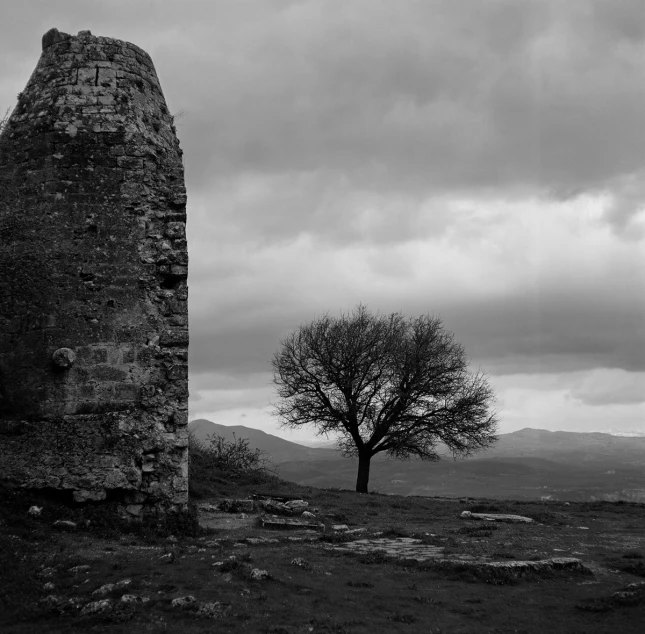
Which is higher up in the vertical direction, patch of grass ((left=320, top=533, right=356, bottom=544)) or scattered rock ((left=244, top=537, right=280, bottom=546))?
scattered rock ((left=244, top=537, right=280, bottom=546))

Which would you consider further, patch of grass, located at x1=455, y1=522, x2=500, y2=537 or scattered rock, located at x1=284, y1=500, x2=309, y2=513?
scattered rock, located at x1=284, y1=500, x2=309, y2=513

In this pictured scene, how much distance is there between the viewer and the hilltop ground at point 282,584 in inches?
337

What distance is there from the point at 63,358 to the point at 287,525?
21.0 feet

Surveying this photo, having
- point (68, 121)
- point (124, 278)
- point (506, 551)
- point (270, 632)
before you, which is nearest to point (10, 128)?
point (68, 121)

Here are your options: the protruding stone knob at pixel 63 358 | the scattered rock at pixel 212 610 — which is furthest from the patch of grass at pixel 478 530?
the protruding stone knob at pixel 63 358

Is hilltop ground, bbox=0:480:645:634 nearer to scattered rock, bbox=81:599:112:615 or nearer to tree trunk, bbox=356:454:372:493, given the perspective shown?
scattered rock, bbox=81:599:112:615

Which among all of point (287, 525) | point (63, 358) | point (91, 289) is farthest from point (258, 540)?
point (91, 289)

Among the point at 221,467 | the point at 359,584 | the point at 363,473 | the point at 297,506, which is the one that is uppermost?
the point at 221,467

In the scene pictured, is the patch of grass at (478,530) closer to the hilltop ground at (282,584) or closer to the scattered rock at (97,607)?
the hilltop ground at (282,584)

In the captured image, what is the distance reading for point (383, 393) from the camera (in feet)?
116

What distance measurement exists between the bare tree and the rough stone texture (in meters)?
20.4

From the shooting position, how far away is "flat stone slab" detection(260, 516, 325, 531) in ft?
53.2

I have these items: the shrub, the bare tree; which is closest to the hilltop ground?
the shrub

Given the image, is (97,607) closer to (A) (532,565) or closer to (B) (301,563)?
(B) (301,563)
